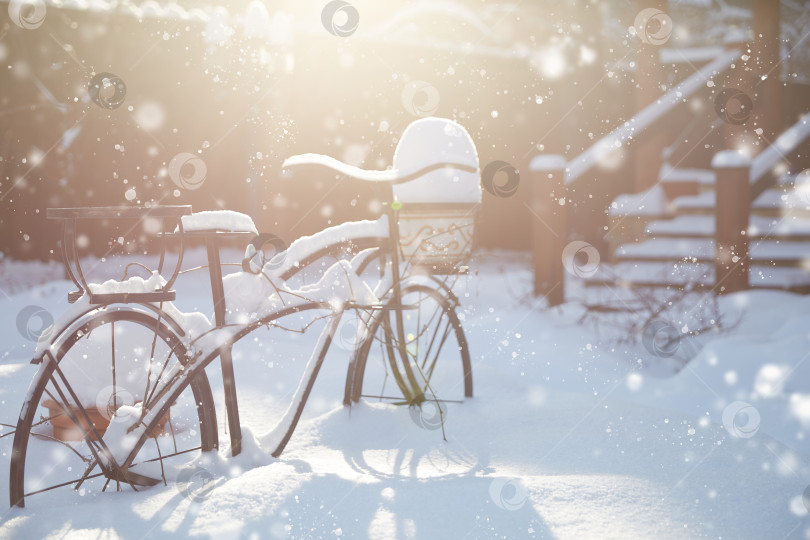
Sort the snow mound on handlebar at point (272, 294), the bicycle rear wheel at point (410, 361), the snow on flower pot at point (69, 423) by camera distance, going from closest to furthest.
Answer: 1. the snow mound on handlebar at point (272, 294)
2. the snow on flower pot at point (69, 423)
3. the bicycle rear wheel at point (410, 361)

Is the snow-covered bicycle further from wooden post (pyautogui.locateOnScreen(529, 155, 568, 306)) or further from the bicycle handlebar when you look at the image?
wooden post (pyautogui.locateOnScreen(529, 155, 568, 306))

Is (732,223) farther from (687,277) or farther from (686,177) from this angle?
(686,177)

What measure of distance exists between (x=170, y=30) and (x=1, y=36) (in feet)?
5.64

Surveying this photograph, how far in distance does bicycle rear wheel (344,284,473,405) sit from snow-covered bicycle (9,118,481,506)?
0.25 feet

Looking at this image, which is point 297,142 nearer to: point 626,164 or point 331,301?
point 626,164

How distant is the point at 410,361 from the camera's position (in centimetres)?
397

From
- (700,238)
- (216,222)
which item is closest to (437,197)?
(216,222)

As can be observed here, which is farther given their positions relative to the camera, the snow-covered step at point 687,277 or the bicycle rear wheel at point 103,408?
the snow-covered step at point 687,277

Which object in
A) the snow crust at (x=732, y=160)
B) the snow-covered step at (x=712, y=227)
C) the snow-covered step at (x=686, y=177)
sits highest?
the snow crust at (x=732, y=160)

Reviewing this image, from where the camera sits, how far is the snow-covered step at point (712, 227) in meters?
7.37

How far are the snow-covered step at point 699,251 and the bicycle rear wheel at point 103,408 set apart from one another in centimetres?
567

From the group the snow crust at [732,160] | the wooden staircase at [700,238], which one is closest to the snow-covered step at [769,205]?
the wooden staircase at [700,238]

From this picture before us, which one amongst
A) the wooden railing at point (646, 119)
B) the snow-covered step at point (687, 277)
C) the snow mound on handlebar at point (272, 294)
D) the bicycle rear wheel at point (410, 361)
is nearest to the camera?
the snow mound on handlebar at point (272, 294)

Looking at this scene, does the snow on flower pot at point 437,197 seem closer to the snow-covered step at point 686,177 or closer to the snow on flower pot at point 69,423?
the snow on flower pot at point 69,423
